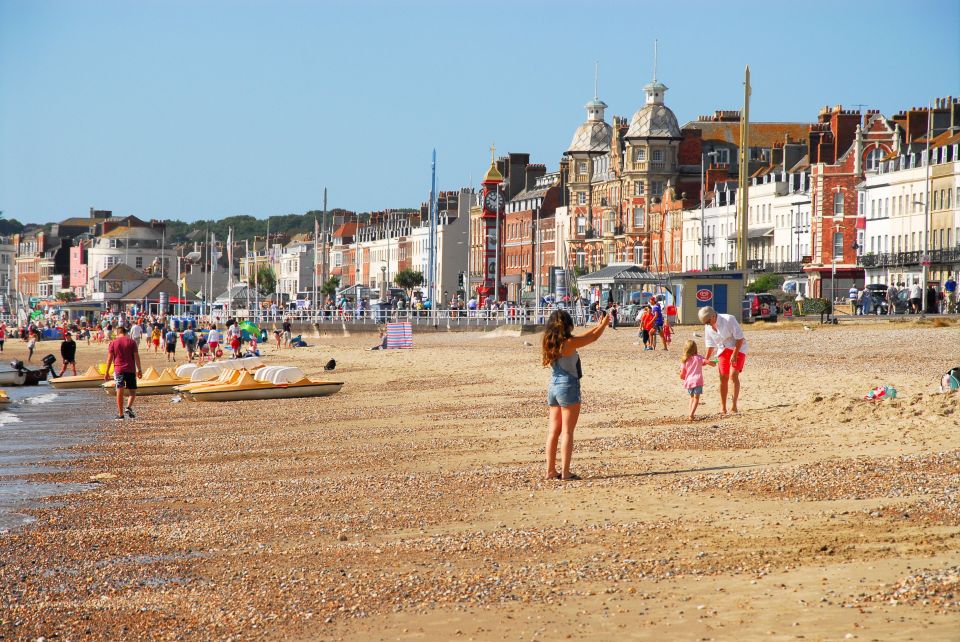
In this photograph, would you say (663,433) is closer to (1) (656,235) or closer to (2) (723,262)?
(2) (723,262)

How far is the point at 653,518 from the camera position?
33.8 feet

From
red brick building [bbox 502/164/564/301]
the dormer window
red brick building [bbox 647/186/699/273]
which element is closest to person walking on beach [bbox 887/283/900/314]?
the dormer window

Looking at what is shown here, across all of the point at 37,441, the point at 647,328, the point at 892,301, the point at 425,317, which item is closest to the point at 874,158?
the point at 892,301

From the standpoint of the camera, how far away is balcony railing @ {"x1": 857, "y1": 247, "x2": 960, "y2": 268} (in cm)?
6844

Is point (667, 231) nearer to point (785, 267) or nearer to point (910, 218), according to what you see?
point (785, 267)

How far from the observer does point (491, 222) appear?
13100 cm

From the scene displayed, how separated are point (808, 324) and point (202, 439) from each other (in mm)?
30176

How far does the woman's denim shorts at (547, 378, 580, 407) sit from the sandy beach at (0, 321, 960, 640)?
29.4 inches

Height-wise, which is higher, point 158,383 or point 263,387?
point 263,387

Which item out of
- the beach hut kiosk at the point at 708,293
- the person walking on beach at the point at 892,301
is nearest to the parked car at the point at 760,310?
the beach hut kiosk at the point at 708,293

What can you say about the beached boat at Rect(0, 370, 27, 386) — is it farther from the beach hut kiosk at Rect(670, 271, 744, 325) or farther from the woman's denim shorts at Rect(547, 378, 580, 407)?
the woman's denim shorts at Rect(547, 378, 580, 407)

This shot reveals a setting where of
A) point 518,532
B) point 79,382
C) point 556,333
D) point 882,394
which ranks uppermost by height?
point 556,333

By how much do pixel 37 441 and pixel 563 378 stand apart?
34.2 feet

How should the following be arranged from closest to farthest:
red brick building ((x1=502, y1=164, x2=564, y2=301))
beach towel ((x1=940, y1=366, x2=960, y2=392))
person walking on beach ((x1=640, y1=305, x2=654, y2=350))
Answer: beach towel ((x1=940, y1=366, x2=960, y2=392))
person walking on beach ((x1=640, y1=305, x2=654, y2=350))
red brick building ((x1=502, y1=164, x2=564, y2=301))
